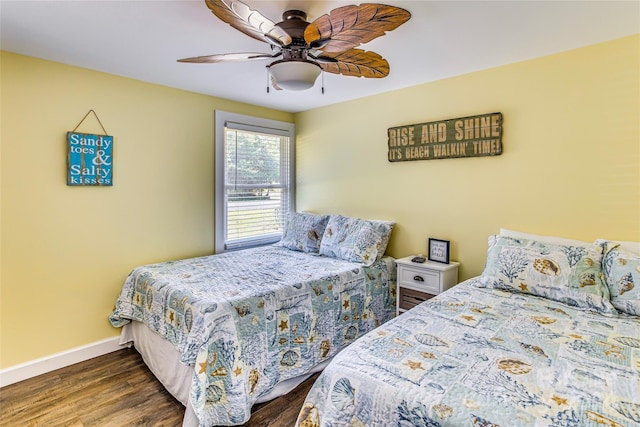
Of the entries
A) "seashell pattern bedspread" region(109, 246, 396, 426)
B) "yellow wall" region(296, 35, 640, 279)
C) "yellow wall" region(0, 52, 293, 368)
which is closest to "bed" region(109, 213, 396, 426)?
"seashell pattern bedspread" region(109, 246, 396, 426)

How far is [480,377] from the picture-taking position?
3.80ft

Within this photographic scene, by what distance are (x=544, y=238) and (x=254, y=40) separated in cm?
238

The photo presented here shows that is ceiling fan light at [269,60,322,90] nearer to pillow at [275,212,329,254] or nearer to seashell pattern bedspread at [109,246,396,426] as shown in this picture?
seashell pattern bedspread at [109,246,396,426]

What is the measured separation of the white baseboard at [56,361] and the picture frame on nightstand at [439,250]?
9.21 ft

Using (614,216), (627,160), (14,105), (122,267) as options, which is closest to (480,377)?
(614,216)

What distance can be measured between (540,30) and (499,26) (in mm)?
277

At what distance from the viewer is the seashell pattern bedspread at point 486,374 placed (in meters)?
0.99

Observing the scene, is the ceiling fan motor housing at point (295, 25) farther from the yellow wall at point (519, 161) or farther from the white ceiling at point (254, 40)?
the yellow wall at point (519, 161)

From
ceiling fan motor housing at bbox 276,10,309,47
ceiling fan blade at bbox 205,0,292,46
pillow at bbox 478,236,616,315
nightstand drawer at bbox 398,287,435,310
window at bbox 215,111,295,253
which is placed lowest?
nightstand drawer at bbox 398,287,435,310

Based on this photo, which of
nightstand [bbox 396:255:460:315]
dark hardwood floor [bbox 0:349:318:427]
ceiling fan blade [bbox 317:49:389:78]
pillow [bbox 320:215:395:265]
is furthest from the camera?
pillow [bbox 320:215:395:265]

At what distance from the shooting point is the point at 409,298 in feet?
9.21

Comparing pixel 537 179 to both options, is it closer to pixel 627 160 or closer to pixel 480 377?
→ pixel 627 160

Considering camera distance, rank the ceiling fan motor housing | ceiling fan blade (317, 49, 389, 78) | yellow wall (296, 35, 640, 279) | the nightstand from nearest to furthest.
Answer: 1. the ceiling fan motor housing
2. ceiling fan blade (317, 49, 389, 78)
3. yellow wall (296, 35, 640, 279)
4. the nightstand

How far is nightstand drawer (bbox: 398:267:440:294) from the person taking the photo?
2.64 metres
